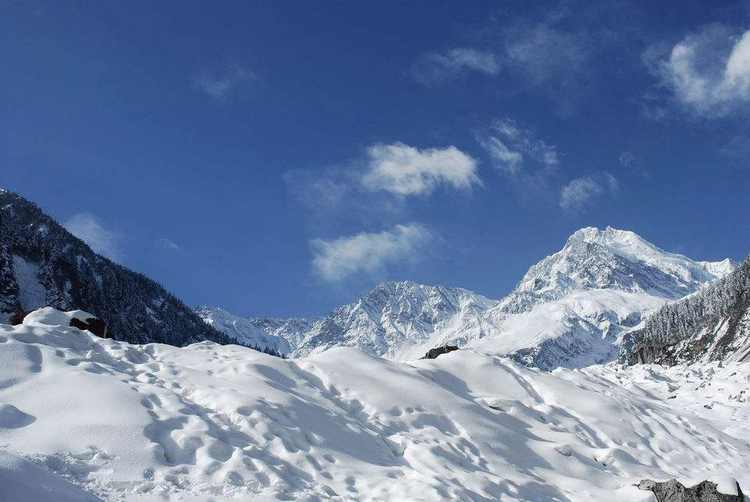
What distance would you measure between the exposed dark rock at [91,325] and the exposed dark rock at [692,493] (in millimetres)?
20554

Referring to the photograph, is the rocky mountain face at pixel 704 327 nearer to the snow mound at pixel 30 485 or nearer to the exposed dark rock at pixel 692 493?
the exposed dark rock at pixel 692 493

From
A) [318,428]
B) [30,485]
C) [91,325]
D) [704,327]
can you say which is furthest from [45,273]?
[704,327]

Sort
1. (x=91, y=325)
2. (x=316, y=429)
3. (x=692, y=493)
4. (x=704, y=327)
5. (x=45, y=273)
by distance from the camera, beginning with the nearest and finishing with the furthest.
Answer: (x=692, y=493) < (x=316, y=429) < (x=91, y=325) < (x=704, y=327) < (x=45, y=273)

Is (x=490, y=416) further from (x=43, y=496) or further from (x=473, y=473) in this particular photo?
(x=43, y=496)

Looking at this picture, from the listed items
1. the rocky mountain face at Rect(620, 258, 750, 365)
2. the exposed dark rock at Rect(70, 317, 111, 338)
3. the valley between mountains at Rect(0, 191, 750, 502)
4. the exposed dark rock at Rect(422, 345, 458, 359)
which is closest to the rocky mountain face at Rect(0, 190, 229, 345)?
the exposed dark rock at Rect(422, 345, 458, 359)

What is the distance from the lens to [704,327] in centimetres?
14938

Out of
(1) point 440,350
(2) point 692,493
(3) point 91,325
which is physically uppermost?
(1) point 440,350

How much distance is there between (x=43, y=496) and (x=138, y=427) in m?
5.87

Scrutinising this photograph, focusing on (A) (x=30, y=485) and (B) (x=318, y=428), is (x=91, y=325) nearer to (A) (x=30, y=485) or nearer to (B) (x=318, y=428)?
(B) (x=318, y=428)

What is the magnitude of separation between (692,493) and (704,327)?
15366 cm

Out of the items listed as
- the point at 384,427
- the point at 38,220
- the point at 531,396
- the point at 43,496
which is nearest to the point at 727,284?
the point at 531,396

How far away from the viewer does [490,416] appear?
22.3 m

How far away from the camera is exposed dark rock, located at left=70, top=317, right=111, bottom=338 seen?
77.5 ft

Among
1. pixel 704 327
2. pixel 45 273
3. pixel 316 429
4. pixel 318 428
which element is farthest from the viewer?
pixel 45 273
